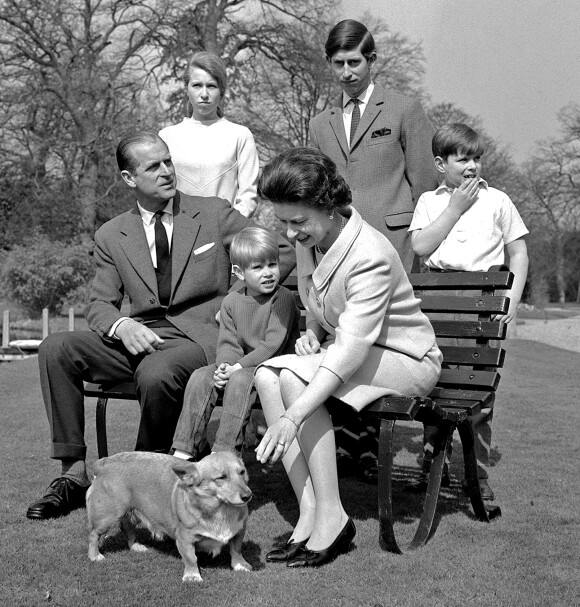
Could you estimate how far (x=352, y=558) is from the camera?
3.80m

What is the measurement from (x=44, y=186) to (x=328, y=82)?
9.80m

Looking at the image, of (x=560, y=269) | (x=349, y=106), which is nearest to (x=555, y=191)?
(x=560, y=269)

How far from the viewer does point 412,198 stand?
5539 mm

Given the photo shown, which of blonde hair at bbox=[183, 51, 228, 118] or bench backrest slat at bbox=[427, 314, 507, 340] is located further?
blonde hair at bbox=[183, 51, 228, 118]

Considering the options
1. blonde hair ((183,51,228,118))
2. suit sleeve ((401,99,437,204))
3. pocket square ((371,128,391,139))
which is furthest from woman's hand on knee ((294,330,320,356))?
blonde hair ((183,51,228,118))

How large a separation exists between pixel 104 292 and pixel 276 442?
1.96 meters

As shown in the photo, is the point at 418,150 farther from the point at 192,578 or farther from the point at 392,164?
the point at 192,578

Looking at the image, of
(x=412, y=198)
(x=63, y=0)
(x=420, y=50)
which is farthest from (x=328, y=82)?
(x=412, y=198)

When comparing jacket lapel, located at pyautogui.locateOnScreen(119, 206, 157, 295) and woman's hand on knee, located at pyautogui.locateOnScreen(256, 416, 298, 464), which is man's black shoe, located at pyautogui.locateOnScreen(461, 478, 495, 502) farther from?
jacket lapel, located at pyautogui.locateOnScreen(119, 206, 157, 295)

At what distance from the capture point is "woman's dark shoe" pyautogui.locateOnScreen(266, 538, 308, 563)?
3.70 m

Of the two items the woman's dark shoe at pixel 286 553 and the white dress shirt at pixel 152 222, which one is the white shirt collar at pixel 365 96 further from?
the woman's dark shoe at pixel 286 553

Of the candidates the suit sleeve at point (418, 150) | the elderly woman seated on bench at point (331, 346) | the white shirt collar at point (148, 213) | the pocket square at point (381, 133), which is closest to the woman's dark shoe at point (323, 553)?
the elderly woman seated on bench at point (331, 346)

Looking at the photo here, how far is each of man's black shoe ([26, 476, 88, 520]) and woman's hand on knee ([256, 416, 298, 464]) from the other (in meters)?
1.67

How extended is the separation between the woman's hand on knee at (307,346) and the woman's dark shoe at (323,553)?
0.83m
